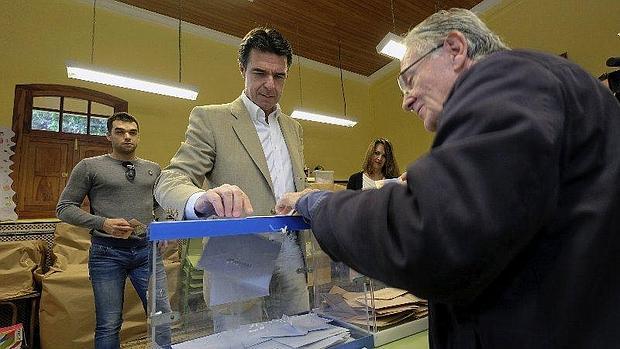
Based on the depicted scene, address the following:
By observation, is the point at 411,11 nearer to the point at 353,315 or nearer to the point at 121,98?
the point at 121,98

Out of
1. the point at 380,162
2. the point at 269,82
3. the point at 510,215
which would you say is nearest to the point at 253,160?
the point at 269,82

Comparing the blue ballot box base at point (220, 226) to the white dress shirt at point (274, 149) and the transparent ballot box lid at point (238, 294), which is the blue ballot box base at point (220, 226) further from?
the white dress shirt at point (274, 149)

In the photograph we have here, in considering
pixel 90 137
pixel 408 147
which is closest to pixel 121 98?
pixel 90 137

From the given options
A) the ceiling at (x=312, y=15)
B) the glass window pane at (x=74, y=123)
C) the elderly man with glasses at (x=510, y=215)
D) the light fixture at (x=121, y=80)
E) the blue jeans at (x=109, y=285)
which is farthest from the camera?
the ceiling at (x=312, y=15)

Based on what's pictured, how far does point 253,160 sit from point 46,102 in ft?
14.2

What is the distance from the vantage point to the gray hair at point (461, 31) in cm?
61

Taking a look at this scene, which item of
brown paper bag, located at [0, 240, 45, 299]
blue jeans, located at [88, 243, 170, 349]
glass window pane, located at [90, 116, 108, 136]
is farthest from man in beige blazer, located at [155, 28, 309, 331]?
glass window pane, located at [90, 116, 108, 136]

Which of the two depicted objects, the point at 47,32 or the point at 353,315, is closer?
the point at 353,315

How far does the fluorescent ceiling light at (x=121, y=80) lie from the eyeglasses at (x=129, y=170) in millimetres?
1230

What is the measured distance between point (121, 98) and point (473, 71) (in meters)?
5.03

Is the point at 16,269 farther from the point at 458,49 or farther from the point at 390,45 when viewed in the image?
the point at 390,45

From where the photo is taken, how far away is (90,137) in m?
4.25

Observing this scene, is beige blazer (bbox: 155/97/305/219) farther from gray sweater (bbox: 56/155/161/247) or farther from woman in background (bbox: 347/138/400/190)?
woman in background (bbox: 347/138/400/190)

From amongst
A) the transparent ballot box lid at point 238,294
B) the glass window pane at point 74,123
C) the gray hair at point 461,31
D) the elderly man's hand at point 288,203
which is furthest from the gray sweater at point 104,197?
the glass window pane at point 74,123
